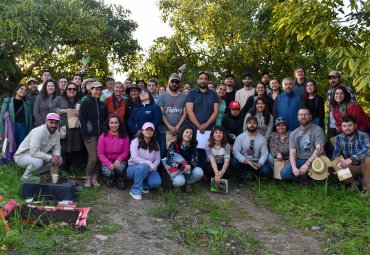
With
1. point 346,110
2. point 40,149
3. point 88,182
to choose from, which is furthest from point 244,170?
point 40,149

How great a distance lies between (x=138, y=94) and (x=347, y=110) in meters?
3.39

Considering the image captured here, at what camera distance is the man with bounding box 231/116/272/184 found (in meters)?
6.62

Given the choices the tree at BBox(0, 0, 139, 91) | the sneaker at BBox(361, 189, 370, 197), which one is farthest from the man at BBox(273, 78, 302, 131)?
the tree at BBox(0, 0, 139, 91)

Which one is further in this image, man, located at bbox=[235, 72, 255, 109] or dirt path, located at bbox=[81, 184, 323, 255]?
man, located at bbox=[235, 72, 255, 109]

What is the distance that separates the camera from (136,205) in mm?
5629

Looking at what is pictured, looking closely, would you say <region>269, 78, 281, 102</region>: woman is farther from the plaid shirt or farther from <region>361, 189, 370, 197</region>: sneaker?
<region>361, 189, 370, 197</region>: sneaker

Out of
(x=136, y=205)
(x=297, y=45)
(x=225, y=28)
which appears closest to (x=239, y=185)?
(x=136, y=205)

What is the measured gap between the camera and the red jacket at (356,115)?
6.31 meters

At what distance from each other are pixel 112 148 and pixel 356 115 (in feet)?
12.7

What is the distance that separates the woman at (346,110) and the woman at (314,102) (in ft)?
0.92

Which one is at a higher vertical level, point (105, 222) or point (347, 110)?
point (347, 110)

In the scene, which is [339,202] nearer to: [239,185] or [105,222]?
[239,185]

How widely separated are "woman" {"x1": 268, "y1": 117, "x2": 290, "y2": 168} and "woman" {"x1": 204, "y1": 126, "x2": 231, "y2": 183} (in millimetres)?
772

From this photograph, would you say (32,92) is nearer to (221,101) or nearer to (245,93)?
(221,101)
